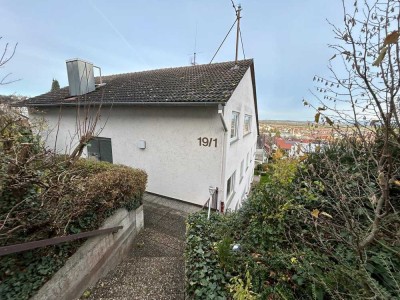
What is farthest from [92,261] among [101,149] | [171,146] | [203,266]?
[101,149]

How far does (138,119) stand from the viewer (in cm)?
721

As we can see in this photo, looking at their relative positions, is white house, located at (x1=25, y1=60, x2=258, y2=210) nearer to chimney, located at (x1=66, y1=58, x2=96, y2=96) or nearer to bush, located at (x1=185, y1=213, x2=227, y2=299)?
chimney, located at (x1=66, y1=58, x2=96, y2=96)

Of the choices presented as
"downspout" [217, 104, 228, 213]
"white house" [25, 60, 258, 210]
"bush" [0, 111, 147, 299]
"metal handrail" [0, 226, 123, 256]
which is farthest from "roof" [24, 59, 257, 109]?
"metal handrail" [0, 226, 123, 256]

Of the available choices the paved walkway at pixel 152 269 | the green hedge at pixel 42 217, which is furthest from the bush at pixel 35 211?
the paved walkway at pixel 152 269

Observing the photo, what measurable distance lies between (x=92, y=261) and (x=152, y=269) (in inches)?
46.2

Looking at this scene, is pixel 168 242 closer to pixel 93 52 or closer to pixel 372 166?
pixel 372 166

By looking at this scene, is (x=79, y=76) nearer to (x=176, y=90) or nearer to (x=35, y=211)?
(x=176, y=90)

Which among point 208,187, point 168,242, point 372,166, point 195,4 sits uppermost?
point 195,4

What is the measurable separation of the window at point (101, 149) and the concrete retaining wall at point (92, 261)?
476cm

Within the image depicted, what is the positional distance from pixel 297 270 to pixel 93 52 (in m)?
13.3

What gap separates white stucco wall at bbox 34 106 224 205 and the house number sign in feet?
0.27

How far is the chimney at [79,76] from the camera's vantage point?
907 centimetres

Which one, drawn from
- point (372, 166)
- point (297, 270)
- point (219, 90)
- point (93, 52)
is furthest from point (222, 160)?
point (93, 52)

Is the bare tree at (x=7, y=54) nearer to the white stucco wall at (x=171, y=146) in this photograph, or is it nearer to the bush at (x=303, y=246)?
the white stucco wall at (x=171, y=146)
